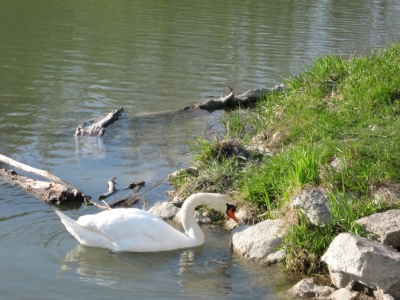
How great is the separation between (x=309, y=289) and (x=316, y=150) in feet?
7.16

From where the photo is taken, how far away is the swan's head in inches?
303

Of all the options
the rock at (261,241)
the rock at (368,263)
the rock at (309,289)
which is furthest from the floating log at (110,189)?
the rock at (368,263)

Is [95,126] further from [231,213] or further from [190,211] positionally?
[231,213]

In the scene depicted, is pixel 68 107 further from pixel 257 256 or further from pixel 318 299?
pixel 318 299

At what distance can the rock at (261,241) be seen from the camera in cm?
708

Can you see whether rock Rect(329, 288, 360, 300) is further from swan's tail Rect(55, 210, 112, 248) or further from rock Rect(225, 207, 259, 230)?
swan's tail Rect(55, 210, 112, 248)

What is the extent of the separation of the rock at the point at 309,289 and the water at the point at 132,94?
0.62ft

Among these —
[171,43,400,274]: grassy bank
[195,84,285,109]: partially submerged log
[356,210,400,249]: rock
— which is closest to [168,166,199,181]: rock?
[171,43,400,274]: grassy bank

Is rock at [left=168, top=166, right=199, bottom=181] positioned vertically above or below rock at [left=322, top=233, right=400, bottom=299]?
below

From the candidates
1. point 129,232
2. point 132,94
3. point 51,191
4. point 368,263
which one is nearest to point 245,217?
point 129,232

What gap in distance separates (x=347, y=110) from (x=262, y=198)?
2478 millimetres

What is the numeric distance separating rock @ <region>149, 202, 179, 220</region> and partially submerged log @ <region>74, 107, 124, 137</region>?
3637mm

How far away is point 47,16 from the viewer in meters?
23.4

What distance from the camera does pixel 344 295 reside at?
6027 millimetres
